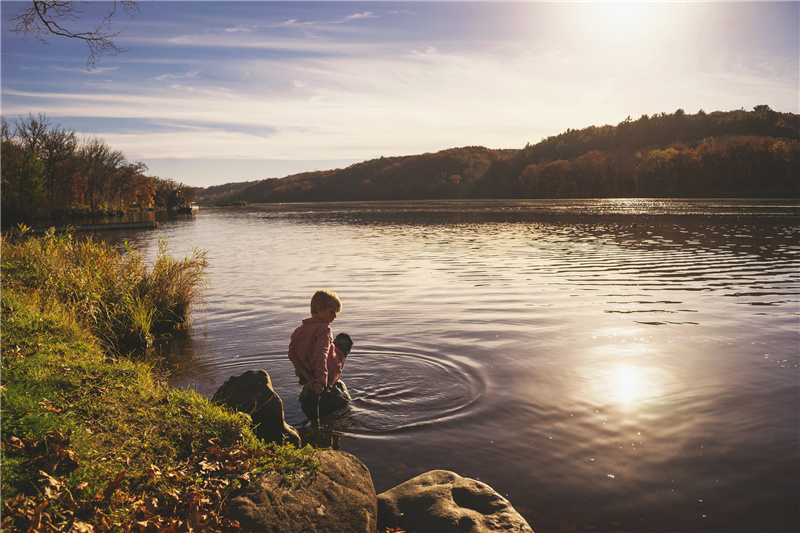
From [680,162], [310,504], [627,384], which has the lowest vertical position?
[627,384]

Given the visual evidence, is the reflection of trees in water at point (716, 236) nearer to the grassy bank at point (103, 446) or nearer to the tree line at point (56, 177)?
the grassy bank at point (103, 446)

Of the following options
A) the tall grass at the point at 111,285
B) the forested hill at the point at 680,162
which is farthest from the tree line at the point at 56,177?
the forested hill at the point at 680,162

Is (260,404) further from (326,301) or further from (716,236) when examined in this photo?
(716,236)

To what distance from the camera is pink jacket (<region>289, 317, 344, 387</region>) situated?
7.12 m

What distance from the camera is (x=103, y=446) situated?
16.7 ft

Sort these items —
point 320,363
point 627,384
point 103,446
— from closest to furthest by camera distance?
point 103,446
point 320,363
point 627,384

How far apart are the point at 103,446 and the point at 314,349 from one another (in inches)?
109

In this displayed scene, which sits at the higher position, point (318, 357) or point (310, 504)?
point (318, 357)

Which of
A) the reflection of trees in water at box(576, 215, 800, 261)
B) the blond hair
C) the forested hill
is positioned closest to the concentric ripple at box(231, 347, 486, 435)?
the blond hair

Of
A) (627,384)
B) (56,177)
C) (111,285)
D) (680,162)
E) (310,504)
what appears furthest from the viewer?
(680,162)

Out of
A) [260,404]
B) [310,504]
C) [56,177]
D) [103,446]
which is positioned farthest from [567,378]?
[56,177]

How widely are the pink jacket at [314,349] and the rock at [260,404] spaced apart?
1.85ft

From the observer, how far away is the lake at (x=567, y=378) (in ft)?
19.0

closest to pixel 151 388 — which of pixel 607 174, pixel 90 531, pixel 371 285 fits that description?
pixel 90 531
